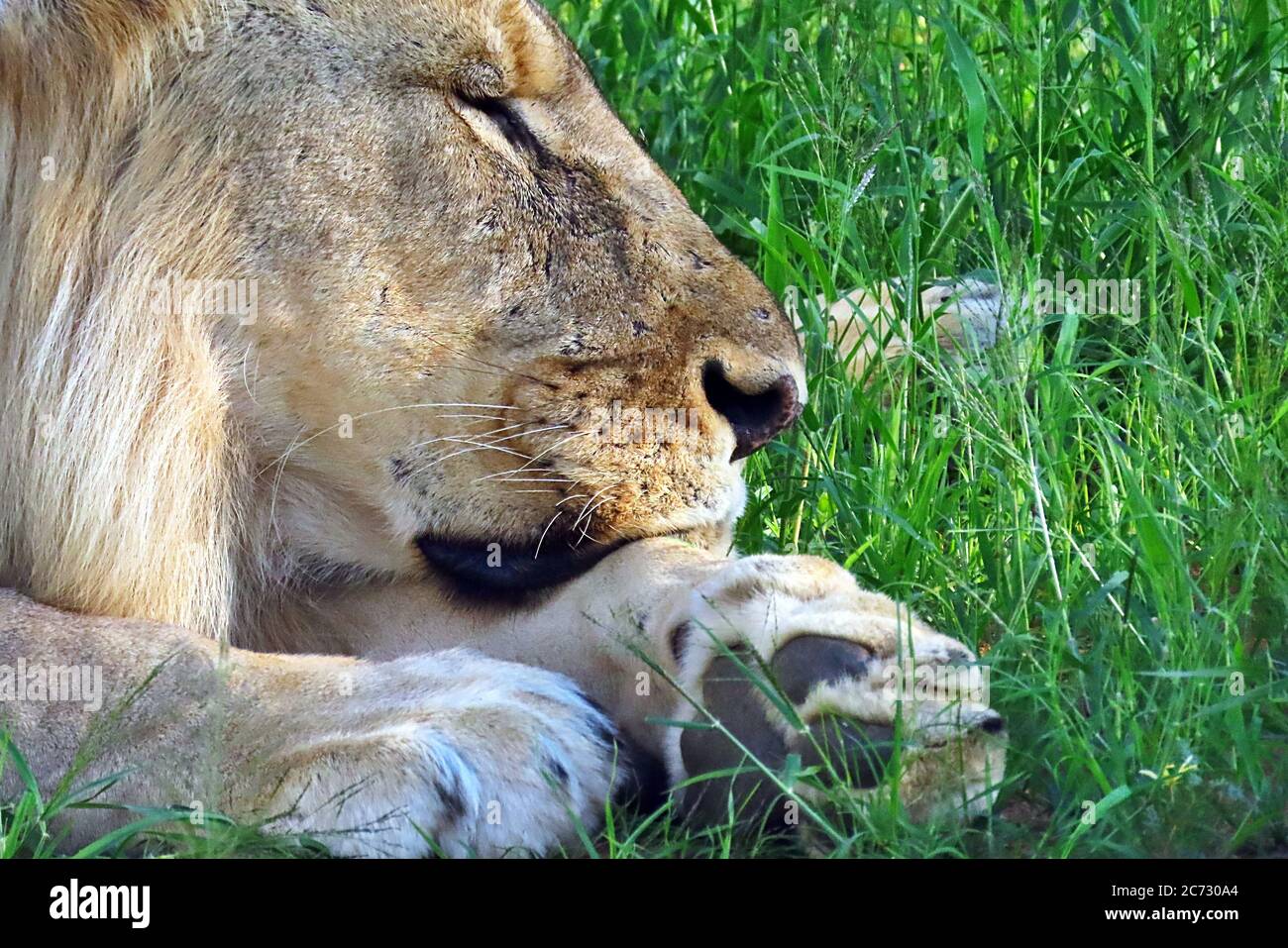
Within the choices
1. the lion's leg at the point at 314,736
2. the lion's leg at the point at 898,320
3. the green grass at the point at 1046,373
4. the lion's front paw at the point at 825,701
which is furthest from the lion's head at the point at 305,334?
the lion's leg at the point at 898,320

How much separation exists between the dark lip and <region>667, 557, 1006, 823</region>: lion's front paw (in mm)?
290

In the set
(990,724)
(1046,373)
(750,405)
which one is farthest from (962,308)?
(990,724)

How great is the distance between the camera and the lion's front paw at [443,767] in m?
2.25

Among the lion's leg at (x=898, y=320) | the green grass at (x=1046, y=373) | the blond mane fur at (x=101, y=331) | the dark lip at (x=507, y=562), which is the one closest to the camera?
the green grass at (x=1046, y=373)

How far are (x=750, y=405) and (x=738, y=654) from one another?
519mm

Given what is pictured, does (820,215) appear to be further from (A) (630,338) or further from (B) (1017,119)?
(A) (630,338)

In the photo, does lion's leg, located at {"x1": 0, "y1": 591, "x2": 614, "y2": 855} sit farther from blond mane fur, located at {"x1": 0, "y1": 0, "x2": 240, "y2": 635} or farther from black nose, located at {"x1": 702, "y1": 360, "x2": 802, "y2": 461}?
black nose, located at {"x1": 702, "y1": 360, "x2": 802, "y2": 461}

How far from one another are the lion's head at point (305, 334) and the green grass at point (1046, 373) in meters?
0.50

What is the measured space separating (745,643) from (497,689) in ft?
1.09

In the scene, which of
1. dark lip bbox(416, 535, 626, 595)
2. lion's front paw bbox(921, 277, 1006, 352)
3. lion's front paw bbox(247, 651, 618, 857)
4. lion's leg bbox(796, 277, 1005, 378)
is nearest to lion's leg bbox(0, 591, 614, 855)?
lion's front paw bbox(247, 651, 618, 857)

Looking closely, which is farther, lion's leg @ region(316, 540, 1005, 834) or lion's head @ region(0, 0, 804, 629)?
lion's head @ region(0, 0, 804, 629)

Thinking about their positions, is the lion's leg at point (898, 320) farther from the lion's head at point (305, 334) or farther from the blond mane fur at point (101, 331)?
the blond mane fur at point (101, 331)

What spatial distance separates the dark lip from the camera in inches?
109

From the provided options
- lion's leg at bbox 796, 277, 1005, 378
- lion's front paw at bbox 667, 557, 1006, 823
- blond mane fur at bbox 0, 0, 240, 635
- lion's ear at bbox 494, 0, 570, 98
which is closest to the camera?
lion's front paw at bbox 667, 557, 1006, 823
